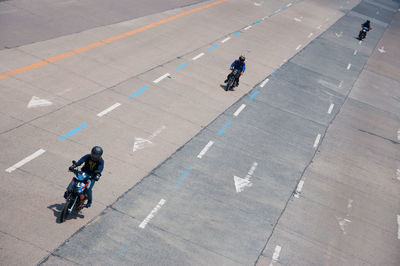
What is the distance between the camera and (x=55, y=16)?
94.6ft

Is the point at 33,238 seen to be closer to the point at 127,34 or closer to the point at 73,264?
→ the point at 73,264

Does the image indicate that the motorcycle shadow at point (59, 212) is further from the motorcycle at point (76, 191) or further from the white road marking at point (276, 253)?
the white road marking at point (276, 253)

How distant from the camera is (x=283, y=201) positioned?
16.2 metres

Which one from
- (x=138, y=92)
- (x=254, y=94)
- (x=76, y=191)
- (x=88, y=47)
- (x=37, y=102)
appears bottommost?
(x=254, y=94)

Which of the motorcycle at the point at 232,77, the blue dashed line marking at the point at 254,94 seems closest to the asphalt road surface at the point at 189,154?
the blue dashed line marking at the point at 254,94

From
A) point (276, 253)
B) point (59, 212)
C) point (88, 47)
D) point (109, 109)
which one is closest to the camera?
point (59, 212)

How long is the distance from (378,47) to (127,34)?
26.0m

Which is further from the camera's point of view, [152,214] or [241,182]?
[241,182]

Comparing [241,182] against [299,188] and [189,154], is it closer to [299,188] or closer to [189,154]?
[189,154]

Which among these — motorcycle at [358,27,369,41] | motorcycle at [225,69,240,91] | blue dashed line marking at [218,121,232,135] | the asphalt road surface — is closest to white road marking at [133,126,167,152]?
the asphalt road surface

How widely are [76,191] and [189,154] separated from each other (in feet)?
20.8

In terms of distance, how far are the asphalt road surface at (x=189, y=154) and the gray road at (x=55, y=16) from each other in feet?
2.51

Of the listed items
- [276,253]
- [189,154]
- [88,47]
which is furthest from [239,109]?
[276,253]

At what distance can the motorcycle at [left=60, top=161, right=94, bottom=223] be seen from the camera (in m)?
11.4
